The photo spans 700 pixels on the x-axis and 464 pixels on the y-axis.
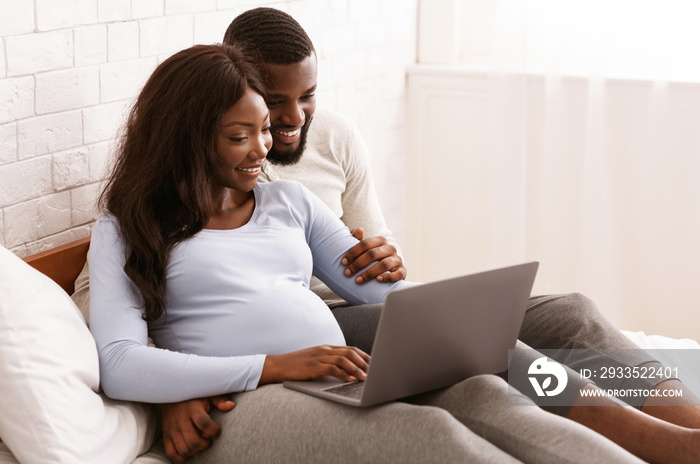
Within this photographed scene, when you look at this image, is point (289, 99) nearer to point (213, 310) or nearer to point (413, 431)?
point (213, 310)

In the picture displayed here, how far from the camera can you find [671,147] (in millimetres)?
2707

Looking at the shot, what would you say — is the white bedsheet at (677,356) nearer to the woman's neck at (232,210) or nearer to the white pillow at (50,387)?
the woman's neck at (232,210)

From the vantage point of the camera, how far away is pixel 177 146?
4.95ft

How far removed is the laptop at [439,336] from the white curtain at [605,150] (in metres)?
1.57

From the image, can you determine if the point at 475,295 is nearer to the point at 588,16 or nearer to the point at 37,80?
the point at 37,80

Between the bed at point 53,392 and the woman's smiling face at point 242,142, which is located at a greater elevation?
the woman's smiling face at point 242,142

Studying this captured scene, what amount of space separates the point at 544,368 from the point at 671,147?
1543 mm

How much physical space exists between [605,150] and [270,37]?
1.38 metres

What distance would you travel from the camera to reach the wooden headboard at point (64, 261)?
5.19 feet

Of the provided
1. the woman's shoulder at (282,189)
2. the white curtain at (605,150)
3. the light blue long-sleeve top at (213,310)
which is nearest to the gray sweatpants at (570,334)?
the light blue long-sleeve top at (213,310)

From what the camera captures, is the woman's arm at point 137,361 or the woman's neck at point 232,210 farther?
the woman's neck at point 232,210

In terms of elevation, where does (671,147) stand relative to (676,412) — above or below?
above

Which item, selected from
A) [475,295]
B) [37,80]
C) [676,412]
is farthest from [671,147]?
[37,80]

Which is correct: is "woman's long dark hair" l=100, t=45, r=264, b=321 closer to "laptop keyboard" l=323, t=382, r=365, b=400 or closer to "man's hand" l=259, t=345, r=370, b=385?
"man's hand" l=259, t=345, r=370, b=385
